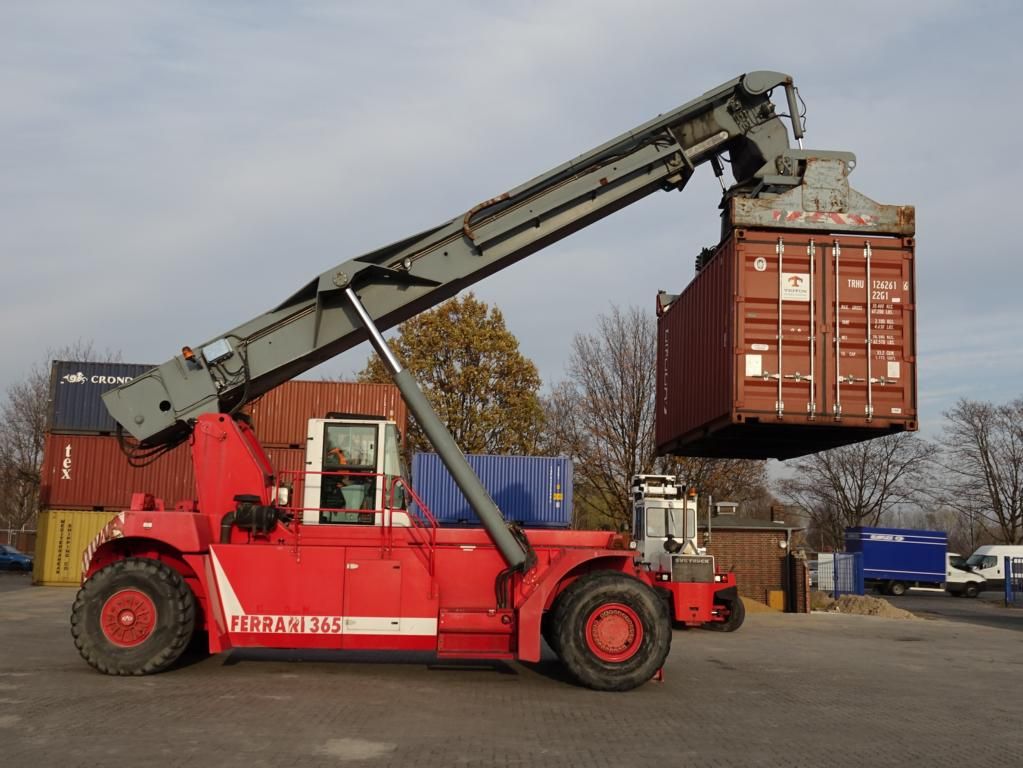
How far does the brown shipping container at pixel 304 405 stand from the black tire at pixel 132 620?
50.1ft

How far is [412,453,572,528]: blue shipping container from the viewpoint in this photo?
88.3ft

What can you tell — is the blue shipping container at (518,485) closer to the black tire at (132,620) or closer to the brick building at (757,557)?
the brick building at (757,557)

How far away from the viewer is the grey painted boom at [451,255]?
1088 centimetres

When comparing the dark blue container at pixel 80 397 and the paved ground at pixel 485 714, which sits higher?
the dark blue container at pixel 80 397

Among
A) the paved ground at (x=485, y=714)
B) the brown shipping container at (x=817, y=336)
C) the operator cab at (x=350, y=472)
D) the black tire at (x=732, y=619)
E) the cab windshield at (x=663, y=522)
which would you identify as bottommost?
the black tire at (x=732, y=619)

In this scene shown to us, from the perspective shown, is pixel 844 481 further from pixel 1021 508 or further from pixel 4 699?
pixel 4 699

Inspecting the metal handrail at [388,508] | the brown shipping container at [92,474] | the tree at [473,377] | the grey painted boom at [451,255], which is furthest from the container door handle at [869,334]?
the tree at [473,377]

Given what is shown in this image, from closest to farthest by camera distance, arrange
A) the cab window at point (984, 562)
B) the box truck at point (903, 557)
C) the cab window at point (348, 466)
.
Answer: the cab window at point (348, 466) → the box truck at point (903, 557) → the cab window at point (984, 562)

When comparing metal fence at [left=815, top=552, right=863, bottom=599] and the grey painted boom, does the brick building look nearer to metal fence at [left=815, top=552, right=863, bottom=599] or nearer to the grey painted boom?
metal fence at [left=815, top=552, right=863, bottom=599]

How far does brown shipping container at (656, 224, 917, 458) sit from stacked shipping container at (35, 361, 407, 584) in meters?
15.5

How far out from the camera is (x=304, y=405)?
25922 millimetres

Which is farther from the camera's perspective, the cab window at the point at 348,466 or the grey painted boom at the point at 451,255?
the grey painted boom at the point at 451,255

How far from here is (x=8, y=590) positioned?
79.9 ft

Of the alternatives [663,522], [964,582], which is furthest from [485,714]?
[964,582]
